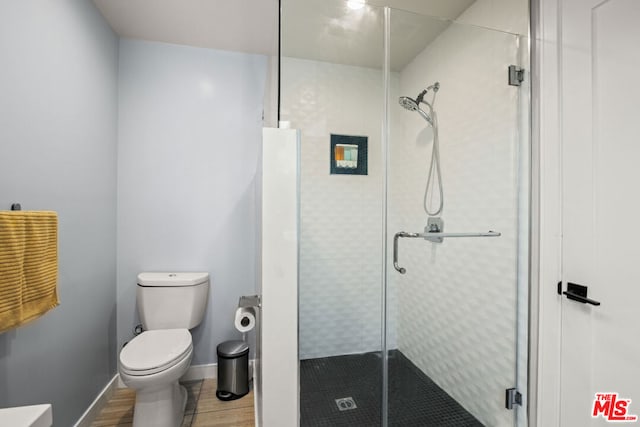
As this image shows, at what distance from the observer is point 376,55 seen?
1.42 meters

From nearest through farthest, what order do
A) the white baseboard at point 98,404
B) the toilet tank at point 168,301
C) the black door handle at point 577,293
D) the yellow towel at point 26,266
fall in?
1. the yellow towel at point 26,266
2. the black door handle at point 577,293
3. the white baseboard at point 98,404
4. the toilet tank at point 168,301

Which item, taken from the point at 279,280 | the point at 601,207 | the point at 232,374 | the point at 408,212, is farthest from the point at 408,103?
the point at 232,374

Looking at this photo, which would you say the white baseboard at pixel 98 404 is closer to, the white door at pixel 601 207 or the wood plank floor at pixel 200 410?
the wood plank floor at pixel 200 410

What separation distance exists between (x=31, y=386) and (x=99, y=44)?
6.38 ft

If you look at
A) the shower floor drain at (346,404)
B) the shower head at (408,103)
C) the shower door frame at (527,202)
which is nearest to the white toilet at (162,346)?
the shower floor drain at (346,404)

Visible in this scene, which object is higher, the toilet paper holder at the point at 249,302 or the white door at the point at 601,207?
the white door at the point at 601,207

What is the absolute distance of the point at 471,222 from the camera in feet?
4.92

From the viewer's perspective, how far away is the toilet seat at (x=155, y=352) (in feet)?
4.65

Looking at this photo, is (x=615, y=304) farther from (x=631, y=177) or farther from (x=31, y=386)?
(x=31, y=386)

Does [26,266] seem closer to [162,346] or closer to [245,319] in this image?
[162,346]

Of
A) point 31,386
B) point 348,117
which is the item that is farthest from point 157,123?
point 31,386

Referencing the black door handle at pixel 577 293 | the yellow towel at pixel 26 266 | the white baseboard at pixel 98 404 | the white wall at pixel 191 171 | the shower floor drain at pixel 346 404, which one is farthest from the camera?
the white wall at pixel 191 171

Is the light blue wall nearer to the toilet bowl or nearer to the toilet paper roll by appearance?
the toilet bowl

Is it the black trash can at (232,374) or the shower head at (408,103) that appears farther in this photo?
the black trash can at (232,374)
